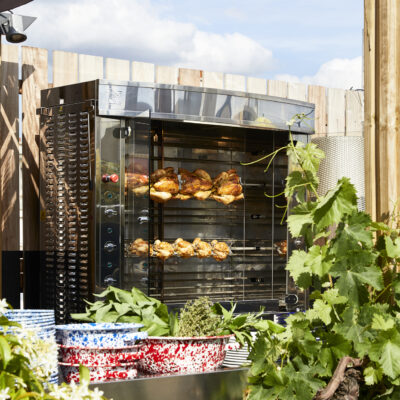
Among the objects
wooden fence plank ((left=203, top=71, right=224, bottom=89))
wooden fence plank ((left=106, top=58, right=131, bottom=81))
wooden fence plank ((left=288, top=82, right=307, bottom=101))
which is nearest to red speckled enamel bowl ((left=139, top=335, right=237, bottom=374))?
wooden fence plank ((left=106, top=58, right=131, bottom=81))

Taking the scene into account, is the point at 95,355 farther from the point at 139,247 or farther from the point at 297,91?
the point at 297,91

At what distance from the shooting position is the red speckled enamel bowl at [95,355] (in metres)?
1.89

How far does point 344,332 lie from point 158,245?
3346mm

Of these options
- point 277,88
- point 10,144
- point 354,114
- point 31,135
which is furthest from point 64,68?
point 354,114

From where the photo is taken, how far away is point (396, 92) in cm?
195

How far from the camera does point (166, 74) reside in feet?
18.9

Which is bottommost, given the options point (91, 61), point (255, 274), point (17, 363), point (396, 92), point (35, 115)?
point (255, 274)

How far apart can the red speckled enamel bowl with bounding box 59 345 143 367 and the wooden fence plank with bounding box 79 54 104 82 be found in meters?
3.82

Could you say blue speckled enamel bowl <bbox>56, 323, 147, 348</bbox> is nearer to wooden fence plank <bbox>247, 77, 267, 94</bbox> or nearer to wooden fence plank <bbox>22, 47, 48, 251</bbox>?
wooden fence plank <bbox>22, 47, 48, 251</bbox>

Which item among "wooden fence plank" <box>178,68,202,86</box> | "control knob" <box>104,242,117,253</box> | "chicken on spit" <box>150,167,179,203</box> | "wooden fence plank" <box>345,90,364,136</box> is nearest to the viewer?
"control knob" <box>104,242,117,253</box>

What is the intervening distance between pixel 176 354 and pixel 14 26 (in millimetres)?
3450

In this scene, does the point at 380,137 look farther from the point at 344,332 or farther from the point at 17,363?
the point at 17,363

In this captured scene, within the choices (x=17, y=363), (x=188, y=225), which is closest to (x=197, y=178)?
(x=188, y=225)

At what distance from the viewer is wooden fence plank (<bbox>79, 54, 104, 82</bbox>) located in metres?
5.39
